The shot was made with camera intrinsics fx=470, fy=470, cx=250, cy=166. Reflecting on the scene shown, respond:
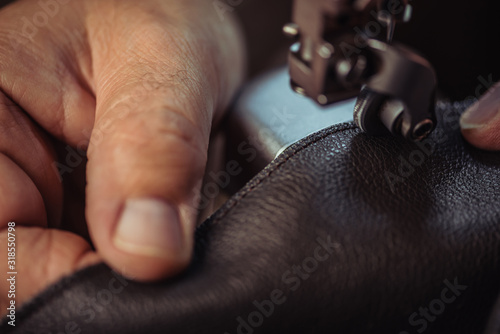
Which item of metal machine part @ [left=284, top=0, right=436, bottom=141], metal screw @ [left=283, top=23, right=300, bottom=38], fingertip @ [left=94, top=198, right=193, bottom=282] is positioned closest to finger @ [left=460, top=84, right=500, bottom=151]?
metal machine part @ [left=284, top=0, right=436, bottom=141]

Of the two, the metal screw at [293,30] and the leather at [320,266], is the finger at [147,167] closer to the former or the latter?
the leather at [320,266]

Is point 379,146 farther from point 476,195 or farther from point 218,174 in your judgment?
point 218,174

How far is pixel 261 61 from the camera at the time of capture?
145 centimetres

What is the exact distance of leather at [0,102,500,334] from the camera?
444 mm

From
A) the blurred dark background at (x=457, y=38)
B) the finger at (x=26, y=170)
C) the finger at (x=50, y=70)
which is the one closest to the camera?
the finger at (x=26, y=170)

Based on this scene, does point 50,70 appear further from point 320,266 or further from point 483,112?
point 483,112

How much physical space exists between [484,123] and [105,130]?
1.50ft

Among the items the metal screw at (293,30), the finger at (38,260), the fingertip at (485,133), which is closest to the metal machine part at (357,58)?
the metal screw at (293,30)

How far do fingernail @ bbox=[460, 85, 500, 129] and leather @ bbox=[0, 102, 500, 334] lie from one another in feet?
0.36

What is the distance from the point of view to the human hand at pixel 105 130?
0.47 m

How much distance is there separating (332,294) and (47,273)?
0.95ft

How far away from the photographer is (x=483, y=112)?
0.61 metres

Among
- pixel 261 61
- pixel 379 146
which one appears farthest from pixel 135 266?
pixel 261 61

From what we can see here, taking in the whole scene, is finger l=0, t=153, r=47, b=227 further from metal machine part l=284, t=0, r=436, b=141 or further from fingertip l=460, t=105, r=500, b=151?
fingertip l=460, t=105, r=500, b=151
